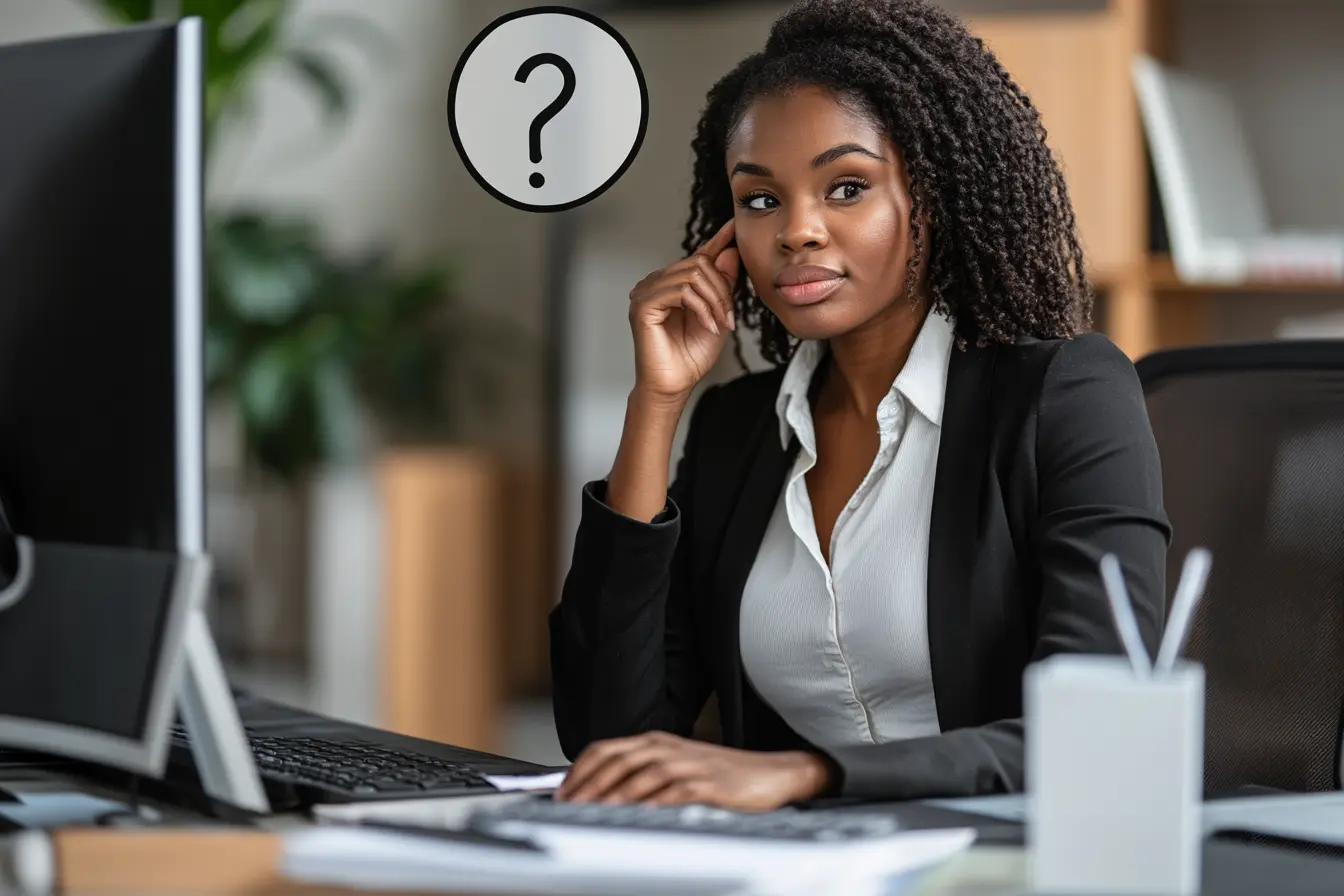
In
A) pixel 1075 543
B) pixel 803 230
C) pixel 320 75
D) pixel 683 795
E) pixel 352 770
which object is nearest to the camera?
pixel 683 795

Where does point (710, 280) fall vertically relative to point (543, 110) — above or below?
below

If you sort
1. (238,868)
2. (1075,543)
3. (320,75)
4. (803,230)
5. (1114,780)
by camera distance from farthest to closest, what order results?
(320,75) < (803,230) < (1075,543) < (238,868) < (1114,780)

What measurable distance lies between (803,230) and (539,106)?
245 millimetres


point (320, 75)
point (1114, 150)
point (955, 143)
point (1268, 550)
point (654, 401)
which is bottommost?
point (1268, 550)

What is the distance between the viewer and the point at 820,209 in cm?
129

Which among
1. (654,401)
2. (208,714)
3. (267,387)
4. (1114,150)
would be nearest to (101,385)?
(208,714)

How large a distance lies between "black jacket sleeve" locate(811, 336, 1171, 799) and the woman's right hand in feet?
0.93

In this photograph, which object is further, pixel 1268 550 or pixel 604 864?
pixel 1268 550

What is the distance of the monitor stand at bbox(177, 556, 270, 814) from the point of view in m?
0.92

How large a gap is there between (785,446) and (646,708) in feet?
0.88

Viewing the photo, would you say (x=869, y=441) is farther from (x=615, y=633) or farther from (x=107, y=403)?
(x=107, y=403)

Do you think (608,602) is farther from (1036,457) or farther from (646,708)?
(1036,457)

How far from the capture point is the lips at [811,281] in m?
1.30

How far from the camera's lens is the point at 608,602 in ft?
4.21
